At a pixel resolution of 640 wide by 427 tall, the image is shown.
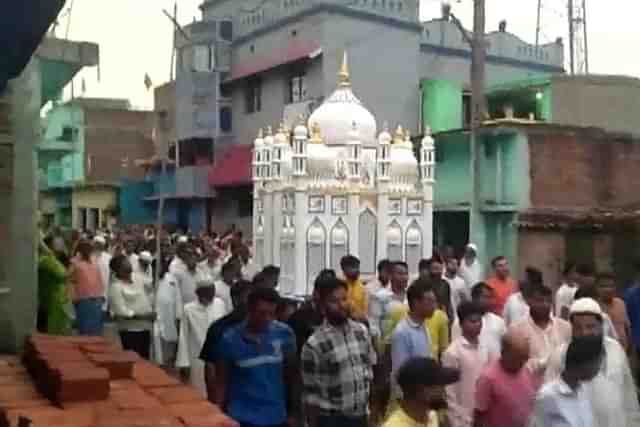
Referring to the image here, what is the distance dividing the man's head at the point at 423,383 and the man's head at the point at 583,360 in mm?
955

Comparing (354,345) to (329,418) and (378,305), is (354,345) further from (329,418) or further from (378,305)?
(378,305)

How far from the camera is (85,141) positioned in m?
49.2

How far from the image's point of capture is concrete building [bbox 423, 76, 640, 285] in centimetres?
2034

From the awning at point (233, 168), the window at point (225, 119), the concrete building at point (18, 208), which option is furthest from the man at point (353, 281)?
the window at point (225, 119)

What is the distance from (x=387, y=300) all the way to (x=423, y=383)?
525cm

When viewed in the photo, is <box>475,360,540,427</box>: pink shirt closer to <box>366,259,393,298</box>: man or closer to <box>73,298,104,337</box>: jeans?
<box>366,259,393,298</box>: man

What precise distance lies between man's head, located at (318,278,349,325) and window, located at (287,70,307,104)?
24927mm

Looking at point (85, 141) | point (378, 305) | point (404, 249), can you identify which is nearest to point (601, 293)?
point (378, 305)

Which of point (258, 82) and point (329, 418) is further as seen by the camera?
point (258, 82)

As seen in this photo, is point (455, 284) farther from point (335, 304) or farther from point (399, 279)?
point (335, 304)

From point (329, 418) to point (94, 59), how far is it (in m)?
4.94

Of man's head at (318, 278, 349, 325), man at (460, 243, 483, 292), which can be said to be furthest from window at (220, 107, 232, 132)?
man's head at (318, 278, 349, 325)

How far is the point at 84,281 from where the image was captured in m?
12.0

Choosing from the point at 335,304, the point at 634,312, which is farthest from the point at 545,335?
the point at 634,312
